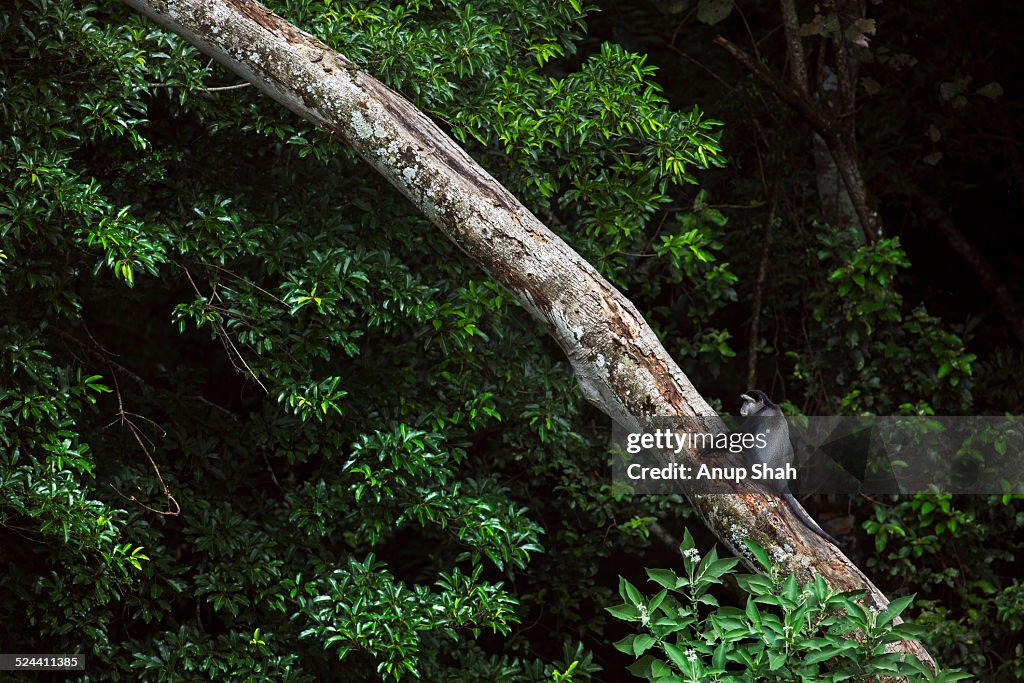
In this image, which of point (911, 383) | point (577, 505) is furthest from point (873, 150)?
point (577, 505)

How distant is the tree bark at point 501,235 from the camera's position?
106 inches

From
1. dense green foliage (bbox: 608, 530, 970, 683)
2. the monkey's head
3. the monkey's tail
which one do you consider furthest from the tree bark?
the monkey's head

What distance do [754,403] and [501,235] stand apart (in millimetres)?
1027

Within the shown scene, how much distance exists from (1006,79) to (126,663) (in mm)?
4457

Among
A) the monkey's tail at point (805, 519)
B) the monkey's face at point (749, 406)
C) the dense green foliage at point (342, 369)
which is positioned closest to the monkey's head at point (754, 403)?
the monkey's face at point (749, 406)

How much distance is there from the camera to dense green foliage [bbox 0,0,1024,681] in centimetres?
303

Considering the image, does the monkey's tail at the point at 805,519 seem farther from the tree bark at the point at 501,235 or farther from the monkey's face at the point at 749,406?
the monkey's face at the point at 749,406

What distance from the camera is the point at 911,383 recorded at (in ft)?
13.3

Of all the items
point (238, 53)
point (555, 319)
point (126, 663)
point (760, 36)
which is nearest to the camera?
point (555, 319)

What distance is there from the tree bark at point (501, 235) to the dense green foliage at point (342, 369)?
0.89ft

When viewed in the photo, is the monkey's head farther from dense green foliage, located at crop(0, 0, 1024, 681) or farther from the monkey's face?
dense green foliage, located at crop(0, 0, 1024, 681)

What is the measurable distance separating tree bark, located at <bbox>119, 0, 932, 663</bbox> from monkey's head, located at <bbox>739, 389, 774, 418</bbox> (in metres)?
0.43

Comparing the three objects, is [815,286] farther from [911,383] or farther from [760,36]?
[760,36]

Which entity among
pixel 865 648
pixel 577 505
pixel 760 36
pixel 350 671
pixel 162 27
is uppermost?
pixel 760 36
